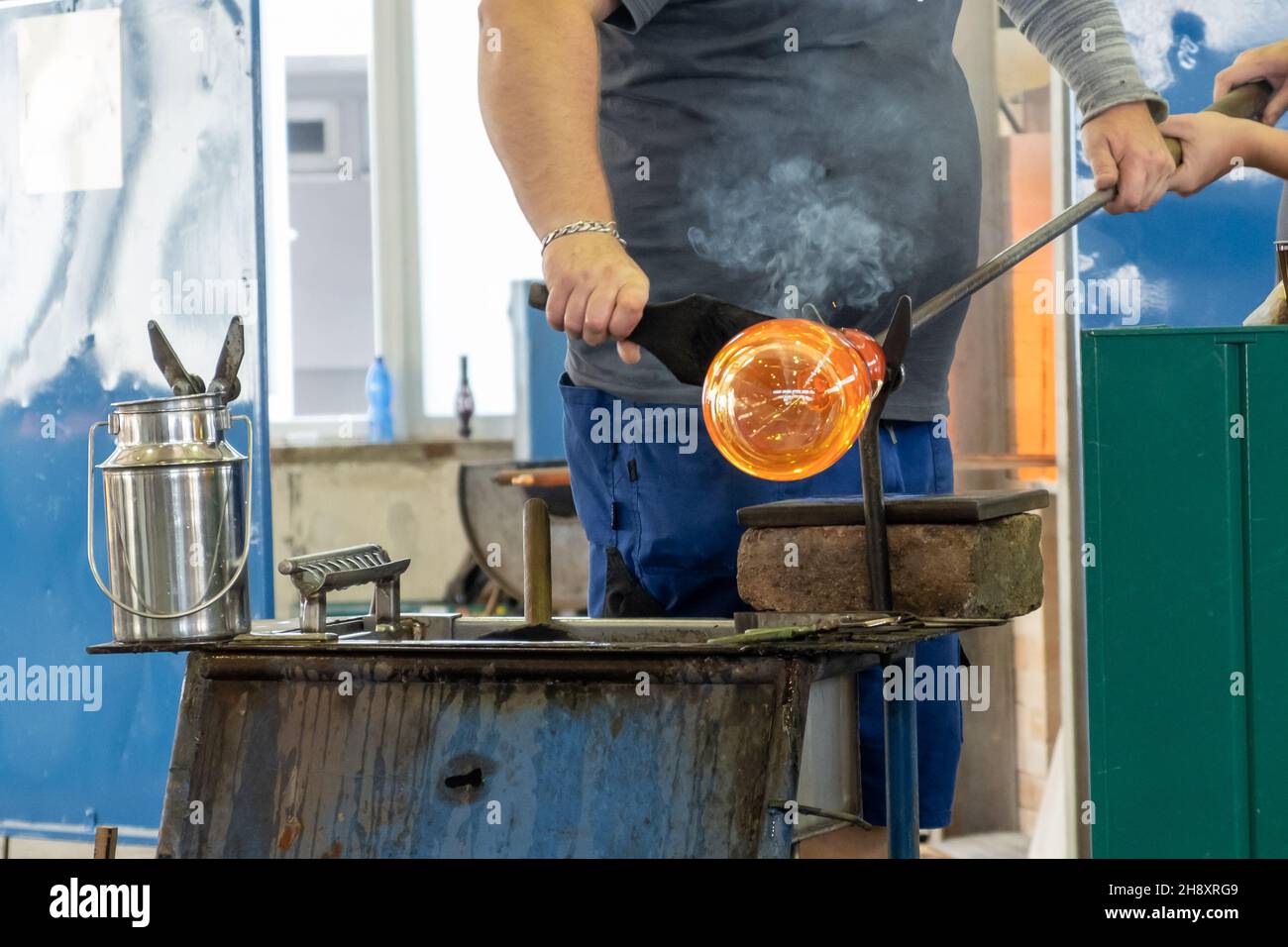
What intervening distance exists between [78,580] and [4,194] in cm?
76

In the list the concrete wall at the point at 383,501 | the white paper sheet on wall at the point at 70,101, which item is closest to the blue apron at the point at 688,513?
the white paper sheet on wall at the point at 70,101

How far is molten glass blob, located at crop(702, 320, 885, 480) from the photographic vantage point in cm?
140

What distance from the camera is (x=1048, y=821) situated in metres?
3.15

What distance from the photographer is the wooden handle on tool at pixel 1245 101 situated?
204 cm

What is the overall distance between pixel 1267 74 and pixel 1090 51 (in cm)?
Answer: 40

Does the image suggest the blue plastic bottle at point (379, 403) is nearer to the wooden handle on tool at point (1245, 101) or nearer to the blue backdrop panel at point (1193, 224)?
the blue backdrop panel at point (1193, 224)

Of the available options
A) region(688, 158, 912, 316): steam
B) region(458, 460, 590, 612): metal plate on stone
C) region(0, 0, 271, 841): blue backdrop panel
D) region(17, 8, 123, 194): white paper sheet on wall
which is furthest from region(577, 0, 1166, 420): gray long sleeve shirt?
region(458, 460, 590, 612): metal plate on stone

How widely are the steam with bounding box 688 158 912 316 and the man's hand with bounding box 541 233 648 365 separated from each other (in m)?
0.33

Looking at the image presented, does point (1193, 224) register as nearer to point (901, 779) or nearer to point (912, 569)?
point (912, 569)

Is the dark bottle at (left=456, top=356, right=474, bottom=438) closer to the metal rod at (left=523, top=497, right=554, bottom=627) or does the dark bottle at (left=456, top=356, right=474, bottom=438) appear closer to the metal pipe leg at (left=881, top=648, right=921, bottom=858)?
the metal rod at (left=523, top=497, right=554, bottom=627)

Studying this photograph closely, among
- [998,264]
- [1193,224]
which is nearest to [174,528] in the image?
[998,264]

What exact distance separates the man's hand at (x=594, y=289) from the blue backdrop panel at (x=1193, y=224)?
42.0 inches
